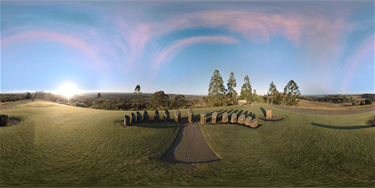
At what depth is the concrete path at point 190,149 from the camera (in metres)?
6.07

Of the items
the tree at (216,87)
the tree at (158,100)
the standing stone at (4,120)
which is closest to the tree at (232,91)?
the tree at (216,87)

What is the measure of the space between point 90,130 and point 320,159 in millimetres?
12446

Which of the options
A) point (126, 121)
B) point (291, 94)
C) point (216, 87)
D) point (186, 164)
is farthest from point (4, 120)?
point (291, 94)

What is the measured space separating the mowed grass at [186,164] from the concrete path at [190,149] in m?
0.38

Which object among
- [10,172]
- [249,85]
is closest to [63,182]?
[10,172]

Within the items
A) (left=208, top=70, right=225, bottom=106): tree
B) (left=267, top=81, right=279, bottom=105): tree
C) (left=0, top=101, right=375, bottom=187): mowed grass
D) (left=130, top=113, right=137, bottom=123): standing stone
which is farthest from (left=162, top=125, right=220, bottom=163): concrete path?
(left=267, top=81, right=279, bottom=105): tree

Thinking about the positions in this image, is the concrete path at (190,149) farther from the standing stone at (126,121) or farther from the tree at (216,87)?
the tree at (216,87)

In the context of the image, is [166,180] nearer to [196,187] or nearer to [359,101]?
[196,187]

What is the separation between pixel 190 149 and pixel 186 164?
5.20ft

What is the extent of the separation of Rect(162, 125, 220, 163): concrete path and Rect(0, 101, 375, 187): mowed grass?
15.0 inches

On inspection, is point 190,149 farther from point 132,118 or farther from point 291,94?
point 291,94

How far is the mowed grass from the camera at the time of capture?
4164 mm

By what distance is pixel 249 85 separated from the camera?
90.8 feet

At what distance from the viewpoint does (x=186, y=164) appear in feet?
17.8
